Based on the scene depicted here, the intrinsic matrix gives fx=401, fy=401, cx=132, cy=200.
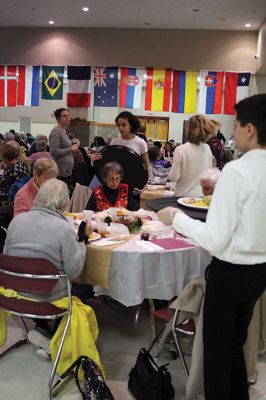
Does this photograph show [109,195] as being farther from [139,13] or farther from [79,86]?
[79,86]

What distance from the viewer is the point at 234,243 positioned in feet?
5.00

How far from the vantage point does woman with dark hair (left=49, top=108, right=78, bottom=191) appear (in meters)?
5.02

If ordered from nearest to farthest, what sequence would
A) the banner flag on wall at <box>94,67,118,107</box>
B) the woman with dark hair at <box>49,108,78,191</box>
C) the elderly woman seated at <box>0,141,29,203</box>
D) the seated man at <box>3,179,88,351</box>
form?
the seated man at <box>3,179,88,351</box>, the elderly woman seated at <box>0,141,29,203</box>, the woman with dark hair at <box>49,108,78,191</box>, the banner flag on wall at <box>94,67,118,107</box>

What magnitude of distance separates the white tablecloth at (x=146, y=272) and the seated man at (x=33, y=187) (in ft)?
3.26

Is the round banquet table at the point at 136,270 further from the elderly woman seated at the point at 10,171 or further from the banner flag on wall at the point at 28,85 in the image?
the banner flag on wall at the point at 28,85

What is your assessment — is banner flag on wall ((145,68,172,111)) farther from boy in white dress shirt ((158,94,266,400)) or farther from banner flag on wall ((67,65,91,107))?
boy in white dress shirt ((158,94,266,400))

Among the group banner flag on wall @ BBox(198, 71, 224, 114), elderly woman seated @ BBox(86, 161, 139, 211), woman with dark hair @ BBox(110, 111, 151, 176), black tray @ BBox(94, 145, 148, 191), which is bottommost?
elderly woman seated @ BBox(86, 161, 139, 211)

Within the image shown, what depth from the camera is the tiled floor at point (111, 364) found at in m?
2.32

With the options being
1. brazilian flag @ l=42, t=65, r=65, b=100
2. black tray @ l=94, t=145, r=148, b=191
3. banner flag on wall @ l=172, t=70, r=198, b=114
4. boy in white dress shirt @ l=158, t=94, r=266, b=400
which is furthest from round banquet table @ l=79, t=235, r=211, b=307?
brazilian flag @ l=42, t=65, r=65, b=100

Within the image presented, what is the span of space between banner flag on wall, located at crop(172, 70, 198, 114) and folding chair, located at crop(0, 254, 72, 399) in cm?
722

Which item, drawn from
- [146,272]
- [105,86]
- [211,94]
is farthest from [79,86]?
[146,272]

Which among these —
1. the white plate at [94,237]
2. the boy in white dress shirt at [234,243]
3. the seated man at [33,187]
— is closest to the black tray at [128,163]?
the seated man at [33,187]

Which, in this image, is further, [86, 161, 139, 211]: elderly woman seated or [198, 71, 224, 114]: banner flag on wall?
[198, 71, 224, 114]: banner flag on wall

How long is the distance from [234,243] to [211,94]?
7.93 m
